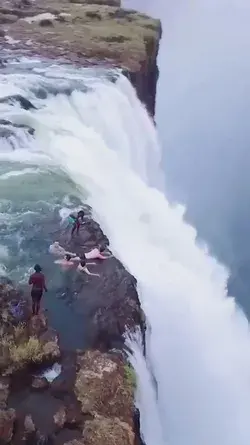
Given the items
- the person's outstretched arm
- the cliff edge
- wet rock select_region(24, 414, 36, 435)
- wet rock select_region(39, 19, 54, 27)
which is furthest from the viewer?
wet rock select_region(39, 19, 54, 27)

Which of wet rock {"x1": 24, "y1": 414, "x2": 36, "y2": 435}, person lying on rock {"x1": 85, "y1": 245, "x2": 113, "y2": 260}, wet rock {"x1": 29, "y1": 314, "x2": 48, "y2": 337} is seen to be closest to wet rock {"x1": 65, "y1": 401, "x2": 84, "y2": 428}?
wet rock {"x1": 24, "y1": 414, "x2": 36, "y2": 435}

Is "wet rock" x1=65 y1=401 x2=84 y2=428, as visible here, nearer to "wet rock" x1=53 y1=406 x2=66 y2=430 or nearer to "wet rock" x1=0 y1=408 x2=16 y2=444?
"wet rock" x1=53 y1=406 x2=66 y2=430

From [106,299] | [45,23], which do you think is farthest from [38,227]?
[45,23]

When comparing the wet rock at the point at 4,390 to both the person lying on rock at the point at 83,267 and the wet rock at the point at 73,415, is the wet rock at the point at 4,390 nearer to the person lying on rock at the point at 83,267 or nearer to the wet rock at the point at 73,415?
the wet rock at the point at 73,415

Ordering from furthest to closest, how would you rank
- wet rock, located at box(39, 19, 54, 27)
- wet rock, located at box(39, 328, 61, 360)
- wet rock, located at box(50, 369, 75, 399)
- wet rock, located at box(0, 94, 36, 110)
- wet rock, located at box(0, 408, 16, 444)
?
wet rock, located at box(39, 19, 54, 27) < wet rock, located at box(0, 94, 36, 110) < wet rock, located at box(39, 328, 61, 360) < wet rock, located at box(50, 369, 75, 399) < wet rock, located at box(0, 408, 16, 444)

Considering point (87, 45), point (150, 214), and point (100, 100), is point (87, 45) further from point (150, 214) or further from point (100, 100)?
point (150, 214)

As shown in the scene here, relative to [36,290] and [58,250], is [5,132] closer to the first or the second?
[58,250]
